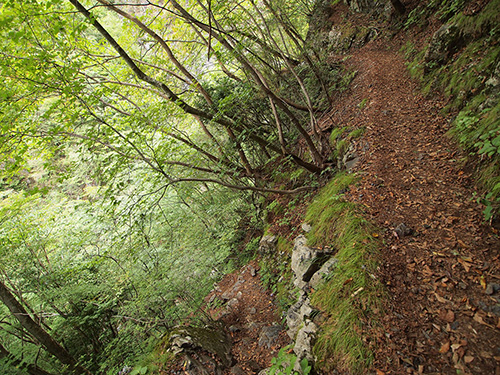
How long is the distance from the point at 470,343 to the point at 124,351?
595 cm

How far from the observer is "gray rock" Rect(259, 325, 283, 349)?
422cm

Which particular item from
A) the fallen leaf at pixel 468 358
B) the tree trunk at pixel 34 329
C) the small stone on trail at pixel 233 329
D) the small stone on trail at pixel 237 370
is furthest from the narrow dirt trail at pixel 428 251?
the tree trunk at pixel 34 329

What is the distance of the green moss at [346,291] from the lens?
8.57ft

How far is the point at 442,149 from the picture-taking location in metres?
4.20

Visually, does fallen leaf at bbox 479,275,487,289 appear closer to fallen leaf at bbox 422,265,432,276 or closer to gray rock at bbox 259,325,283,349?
fallen leaf at bbox 422,265,432,276

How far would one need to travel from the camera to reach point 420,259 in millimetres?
2988

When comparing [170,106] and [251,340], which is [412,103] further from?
[251,340]

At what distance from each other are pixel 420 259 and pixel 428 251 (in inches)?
6.1

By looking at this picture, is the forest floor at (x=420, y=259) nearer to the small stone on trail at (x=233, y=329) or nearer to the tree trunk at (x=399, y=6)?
the small stone on trail at (x=233, y=329)

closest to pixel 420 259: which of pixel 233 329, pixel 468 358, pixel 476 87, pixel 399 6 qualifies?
pixel 468 358

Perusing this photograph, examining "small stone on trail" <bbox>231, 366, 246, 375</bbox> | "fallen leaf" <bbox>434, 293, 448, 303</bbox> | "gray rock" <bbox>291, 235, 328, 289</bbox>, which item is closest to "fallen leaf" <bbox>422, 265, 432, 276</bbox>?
"fallen leaf" <bbox>434, 293, 448, 303</bbox>

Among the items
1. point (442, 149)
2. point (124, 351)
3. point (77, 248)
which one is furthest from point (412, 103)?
point (77, 248)

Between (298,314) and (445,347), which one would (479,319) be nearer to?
(445,347)

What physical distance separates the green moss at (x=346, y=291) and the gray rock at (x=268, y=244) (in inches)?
67.4
